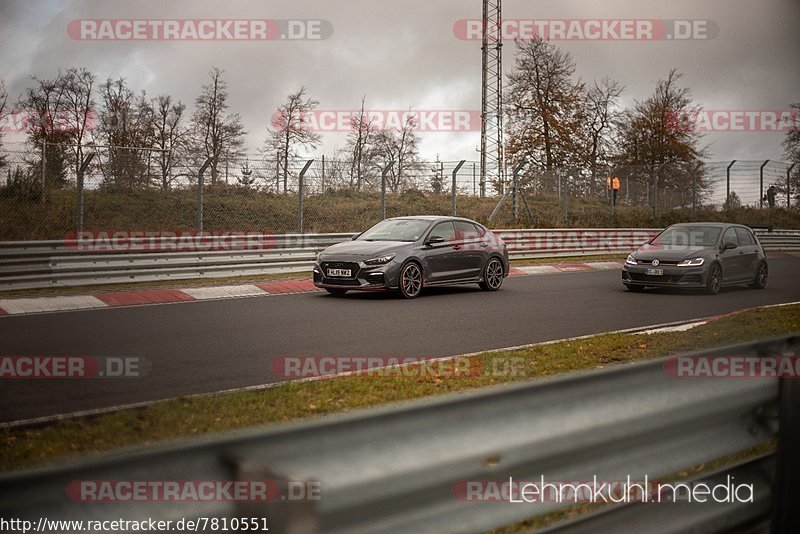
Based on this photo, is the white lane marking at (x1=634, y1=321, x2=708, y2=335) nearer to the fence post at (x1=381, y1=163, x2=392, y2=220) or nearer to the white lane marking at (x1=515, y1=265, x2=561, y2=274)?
the white lane marking at (x1=515, y1=265, x2=561, y2=274)

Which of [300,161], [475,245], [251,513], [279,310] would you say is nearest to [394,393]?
[251,513]

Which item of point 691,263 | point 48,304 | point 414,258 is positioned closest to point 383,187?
point 414,258

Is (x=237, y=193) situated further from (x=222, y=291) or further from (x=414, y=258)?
(x=414, y=258)

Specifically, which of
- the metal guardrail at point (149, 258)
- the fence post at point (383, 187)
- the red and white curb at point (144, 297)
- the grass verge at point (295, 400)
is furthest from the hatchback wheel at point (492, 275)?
the grass verge at point (295, 400)

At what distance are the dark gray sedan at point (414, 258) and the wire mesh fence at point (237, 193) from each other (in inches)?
200

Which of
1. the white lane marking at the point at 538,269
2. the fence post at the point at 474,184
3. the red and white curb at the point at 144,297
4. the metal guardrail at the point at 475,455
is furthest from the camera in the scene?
the fence post at the point at 474,184

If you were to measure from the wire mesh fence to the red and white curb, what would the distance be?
125 inches

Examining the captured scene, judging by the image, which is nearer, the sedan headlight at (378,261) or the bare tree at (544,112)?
the sedan headlight at (378,261)

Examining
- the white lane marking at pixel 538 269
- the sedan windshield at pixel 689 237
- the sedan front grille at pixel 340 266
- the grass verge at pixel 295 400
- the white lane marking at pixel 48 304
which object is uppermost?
the sedan windshield at pixel 689 237

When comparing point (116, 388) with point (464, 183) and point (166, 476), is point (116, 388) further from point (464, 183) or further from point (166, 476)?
point (464, 183)

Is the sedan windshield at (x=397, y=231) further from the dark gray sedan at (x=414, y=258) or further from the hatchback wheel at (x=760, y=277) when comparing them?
the hatchback wheel at (x=760, y=277)

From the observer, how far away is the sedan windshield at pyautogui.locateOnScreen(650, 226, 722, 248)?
17.0 metres

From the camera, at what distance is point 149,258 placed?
53.7ft

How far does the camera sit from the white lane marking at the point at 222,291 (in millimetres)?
15036
